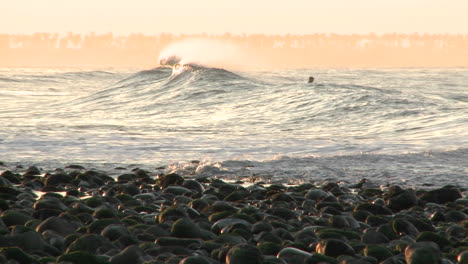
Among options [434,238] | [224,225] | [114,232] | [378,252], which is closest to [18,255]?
[114,232]

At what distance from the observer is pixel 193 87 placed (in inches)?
1239

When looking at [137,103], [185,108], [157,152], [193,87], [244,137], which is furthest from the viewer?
→ [193,87]

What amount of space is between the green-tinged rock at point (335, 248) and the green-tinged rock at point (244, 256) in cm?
61

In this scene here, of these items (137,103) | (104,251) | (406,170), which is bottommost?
(137,103)

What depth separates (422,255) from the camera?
476 cm

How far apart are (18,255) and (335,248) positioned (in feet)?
7.20

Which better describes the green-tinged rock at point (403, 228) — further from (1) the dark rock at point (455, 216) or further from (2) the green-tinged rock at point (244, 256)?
(2) the green-tinged rock at point (244, 256)

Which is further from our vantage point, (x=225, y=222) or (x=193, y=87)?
(x=193, y=87)

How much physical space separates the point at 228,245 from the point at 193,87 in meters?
26.6

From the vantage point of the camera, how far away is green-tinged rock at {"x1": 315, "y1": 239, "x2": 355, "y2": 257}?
503 centimetres

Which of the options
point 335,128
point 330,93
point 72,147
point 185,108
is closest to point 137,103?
point 185,108

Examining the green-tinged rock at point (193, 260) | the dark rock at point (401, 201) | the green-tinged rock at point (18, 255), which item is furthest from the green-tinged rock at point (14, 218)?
the dark rock at point (401, 201)

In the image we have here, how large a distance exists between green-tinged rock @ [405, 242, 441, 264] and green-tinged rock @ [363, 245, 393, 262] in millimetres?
135

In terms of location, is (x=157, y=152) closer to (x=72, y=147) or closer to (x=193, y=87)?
(x=72, y=147)
